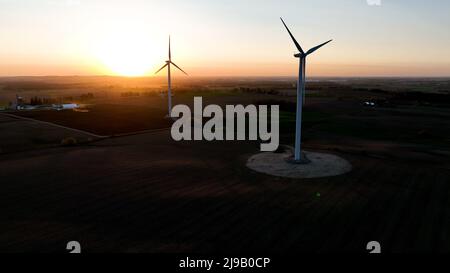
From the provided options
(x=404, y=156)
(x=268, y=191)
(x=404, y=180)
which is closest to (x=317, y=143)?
(x=404, y=156)

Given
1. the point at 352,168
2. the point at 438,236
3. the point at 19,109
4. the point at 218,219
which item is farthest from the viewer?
the point at 19,109

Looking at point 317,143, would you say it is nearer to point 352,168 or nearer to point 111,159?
point 352,168

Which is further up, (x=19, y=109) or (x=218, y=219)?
(x=19, y=109)

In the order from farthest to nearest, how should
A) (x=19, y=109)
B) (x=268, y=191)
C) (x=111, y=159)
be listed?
(x=19, y=109) → (x=111, y=159) → (x=268, y=191)

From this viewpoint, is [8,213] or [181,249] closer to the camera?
[181,249]

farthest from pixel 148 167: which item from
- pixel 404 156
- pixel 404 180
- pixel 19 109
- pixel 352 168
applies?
pixel 19 109

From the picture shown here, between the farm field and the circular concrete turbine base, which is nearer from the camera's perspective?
the farm field

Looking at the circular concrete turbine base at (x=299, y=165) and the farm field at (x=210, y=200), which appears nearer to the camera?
the farm field at (x=210, y=200)
